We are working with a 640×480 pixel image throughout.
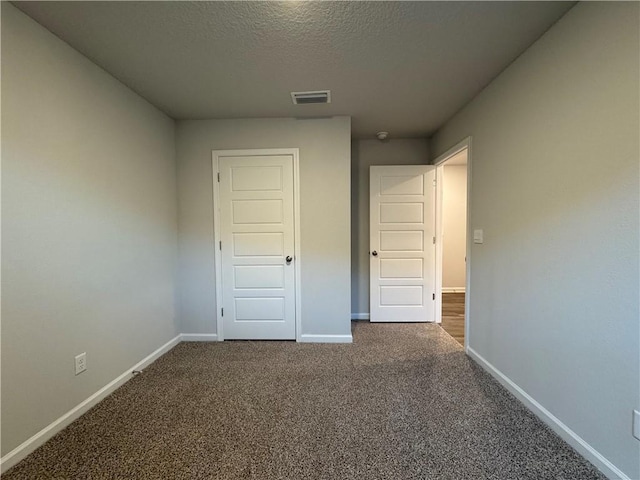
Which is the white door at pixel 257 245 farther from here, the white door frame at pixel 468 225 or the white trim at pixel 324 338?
the white door frame at pixel 468 225

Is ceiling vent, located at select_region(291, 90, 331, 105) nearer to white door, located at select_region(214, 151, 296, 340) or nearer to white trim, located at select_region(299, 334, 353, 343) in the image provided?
white door, located at select_region(214, 151, 296, 340)

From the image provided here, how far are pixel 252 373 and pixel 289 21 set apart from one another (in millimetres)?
2545

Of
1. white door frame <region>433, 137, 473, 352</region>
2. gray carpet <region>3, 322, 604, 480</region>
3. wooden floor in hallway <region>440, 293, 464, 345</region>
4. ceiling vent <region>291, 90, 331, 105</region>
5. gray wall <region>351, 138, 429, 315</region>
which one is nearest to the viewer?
gray carpet <region>3, 322, 604, 480</region>

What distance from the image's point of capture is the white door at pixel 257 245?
2.96 metres

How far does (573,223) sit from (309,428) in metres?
1.93

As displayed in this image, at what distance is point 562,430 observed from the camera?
5.20ft

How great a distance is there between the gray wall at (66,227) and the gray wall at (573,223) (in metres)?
3.00

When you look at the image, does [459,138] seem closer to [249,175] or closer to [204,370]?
[249,175]

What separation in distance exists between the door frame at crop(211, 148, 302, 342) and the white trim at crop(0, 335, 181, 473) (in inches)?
32.8

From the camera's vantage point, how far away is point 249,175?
2977 millimetres

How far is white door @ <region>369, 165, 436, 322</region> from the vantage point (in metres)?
3.54

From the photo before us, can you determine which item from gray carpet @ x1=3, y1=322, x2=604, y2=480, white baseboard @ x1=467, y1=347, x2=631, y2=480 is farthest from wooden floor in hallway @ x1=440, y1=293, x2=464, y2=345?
white baseboard @ x1=467, y1=347, x2=631, y2=480

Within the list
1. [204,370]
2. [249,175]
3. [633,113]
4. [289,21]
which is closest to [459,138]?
[633,113]

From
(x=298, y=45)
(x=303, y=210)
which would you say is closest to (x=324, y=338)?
(x=303, y=210)
